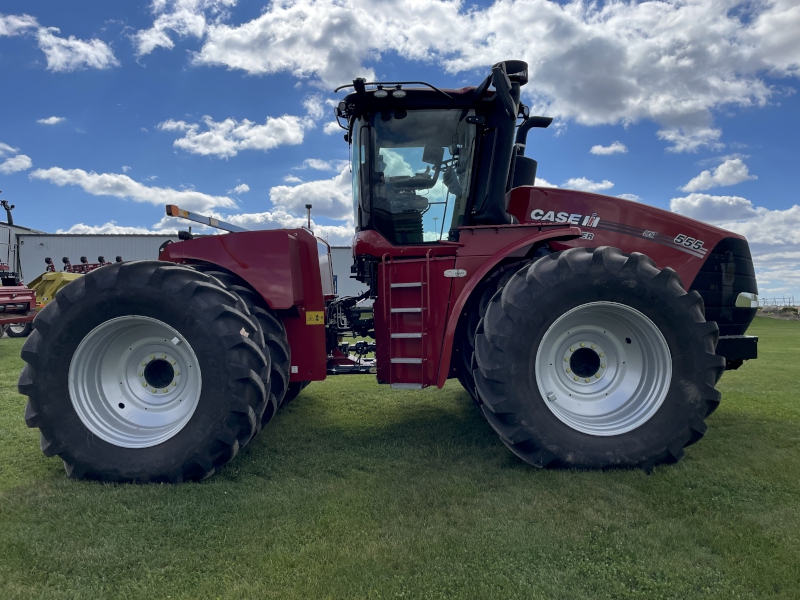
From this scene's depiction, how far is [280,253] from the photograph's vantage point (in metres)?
3.86

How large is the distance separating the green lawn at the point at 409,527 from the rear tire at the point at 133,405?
0.69 feet

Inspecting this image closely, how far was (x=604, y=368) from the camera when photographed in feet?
11.9

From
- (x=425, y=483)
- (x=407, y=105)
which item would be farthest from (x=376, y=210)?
(x=425, y=483)

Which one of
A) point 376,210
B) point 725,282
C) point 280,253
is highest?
point 376,210

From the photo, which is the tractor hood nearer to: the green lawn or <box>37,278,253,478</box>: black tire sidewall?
the green lawn

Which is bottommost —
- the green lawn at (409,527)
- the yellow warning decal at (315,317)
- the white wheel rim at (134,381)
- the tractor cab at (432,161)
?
the green lawn at (409,527)

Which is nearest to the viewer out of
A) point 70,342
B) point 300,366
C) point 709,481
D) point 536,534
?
point 536,534

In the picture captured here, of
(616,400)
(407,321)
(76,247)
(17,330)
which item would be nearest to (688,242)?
(616,400)

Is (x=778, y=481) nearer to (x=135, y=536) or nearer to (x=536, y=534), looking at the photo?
(x=536, y=534)

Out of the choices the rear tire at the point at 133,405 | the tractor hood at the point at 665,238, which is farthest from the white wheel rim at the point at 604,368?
the rear tire at the point at 133,405

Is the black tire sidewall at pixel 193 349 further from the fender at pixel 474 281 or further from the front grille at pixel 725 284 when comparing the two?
the front grille at pixel 725 284

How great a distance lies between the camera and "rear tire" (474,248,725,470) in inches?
130

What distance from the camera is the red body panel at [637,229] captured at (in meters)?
4.19

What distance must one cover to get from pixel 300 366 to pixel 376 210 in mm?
1437
